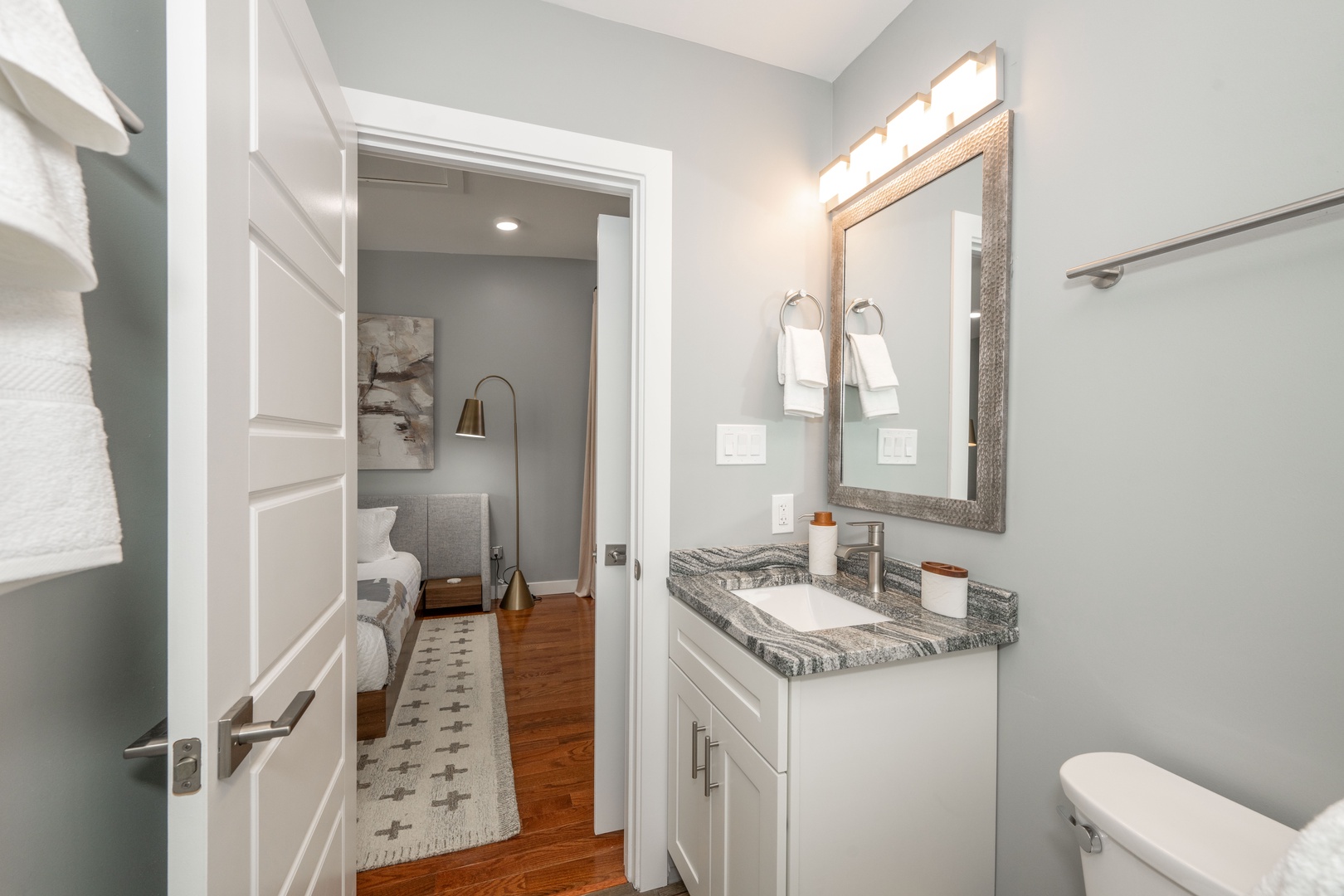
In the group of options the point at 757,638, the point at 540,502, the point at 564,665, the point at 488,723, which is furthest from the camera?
the point at 540,502

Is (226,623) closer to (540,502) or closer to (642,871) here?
(642,871)

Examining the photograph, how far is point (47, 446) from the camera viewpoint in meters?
0.43

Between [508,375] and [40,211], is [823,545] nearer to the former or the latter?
[40,211]

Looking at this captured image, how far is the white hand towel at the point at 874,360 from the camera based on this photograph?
62.9 inches

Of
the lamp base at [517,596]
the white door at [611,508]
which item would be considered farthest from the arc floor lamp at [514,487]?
the white door at [611,508]

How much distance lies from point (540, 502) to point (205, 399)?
3.99 m

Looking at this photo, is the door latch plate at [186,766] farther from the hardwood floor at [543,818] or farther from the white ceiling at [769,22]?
the white ceiling at [769,22]

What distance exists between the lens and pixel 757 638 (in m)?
1.12

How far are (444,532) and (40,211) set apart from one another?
4.06m

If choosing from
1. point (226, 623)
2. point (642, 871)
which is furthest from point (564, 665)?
point (226, 623)

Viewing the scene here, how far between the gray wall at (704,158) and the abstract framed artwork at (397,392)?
305cm

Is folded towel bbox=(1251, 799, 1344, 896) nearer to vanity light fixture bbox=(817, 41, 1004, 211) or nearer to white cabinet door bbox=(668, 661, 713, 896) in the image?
white cabinet door bbox=(668, 661, 713, 896)

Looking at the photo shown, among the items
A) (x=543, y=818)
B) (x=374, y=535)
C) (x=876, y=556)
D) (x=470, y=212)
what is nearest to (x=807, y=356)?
(x=876, y=556)

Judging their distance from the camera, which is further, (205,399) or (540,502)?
(540,502)
